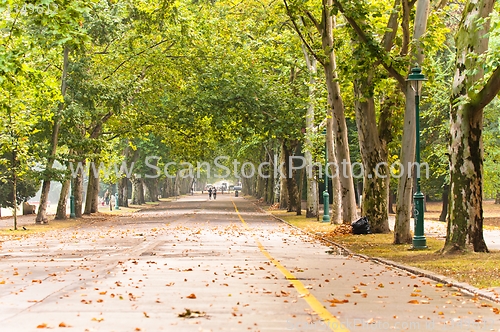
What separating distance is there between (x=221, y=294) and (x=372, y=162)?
54.0ft

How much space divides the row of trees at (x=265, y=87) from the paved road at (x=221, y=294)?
194 inches

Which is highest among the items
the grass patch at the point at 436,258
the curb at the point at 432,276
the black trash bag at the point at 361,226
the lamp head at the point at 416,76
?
the lamp head at the point at 416,76

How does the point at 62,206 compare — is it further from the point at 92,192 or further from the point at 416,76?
the point at 416,76

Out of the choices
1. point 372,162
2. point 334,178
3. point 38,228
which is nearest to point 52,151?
point 38,228

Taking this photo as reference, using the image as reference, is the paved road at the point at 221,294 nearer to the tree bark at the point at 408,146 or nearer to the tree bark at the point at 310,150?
the tree bark at the point at 408,146

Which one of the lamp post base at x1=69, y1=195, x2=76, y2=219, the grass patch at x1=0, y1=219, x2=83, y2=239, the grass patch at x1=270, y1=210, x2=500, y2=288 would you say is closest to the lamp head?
the grass patch at x1=270, y1=210, x2=500, y2=288

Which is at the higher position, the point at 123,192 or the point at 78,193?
the point at 123,192

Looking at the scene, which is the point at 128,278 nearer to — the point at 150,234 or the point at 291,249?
the point at 291,249

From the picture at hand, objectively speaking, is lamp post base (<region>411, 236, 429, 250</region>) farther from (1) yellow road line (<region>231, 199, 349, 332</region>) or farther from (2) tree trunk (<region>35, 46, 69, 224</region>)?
(2) tree trunk (<region>35, 46, 69, 224</region>)

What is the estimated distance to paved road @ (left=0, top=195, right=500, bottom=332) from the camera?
955 cm

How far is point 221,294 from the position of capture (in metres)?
12.2

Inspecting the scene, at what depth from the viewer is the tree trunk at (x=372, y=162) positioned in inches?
1090

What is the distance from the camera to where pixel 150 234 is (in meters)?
30.1

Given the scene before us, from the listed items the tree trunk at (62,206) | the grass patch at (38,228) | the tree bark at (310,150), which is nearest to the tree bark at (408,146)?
the grass patch at (38,228)
